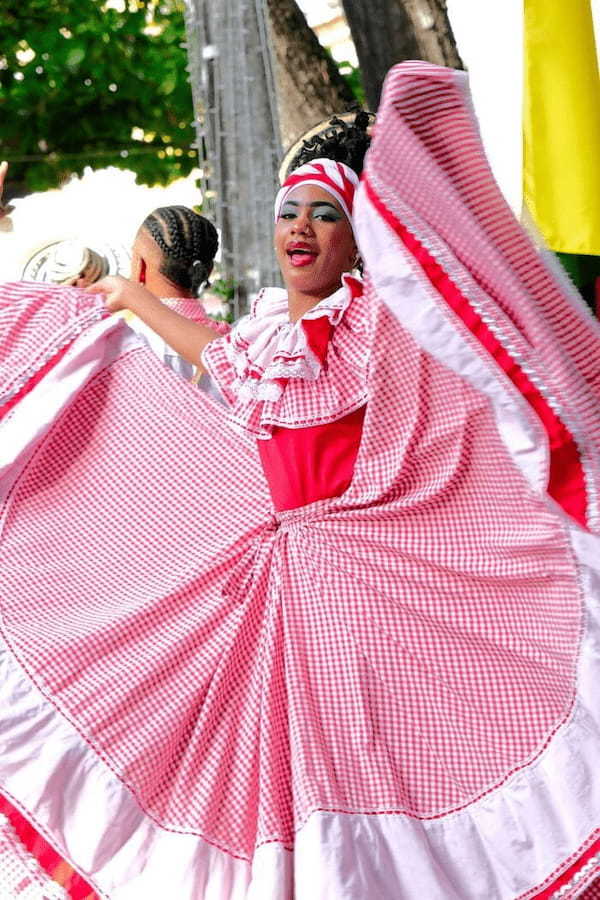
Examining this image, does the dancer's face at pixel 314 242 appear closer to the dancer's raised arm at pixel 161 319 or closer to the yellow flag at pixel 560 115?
the dancer's raised arm at pixel 161 319

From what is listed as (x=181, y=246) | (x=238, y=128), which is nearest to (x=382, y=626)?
(x=181, y=246)

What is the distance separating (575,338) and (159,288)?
2.21 m

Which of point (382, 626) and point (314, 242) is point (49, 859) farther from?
point (314, 242)

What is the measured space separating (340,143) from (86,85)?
6.60 m

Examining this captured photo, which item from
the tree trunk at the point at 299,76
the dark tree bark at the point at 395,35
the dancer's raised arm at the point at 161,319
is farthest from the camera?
the tree trunk at the point at 299,76

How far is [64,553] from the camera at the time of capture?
255cm

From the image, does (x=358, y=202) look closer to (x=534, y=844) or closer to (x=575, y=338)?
(x=575, y=338)

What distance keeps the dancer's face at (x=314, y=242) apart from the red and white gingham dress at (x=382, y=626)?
0.16m

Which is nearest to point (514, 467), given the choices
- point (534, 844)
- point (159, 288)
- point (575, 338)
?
point (575, 338)

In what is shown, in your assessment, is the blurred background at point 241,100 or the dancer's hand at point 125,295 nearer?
the dancer's hand at point 125,295

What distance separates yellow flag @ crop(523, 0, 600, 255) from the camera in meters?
3.15

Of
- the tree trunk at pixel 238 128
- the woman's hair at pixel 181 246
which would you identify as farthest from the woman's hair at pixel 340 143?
the tree trunk at pixel 238 128

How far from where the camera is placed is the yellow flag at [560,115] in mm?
3152

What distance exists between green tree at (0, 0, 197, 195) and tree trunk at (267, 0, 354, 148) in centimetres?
215
